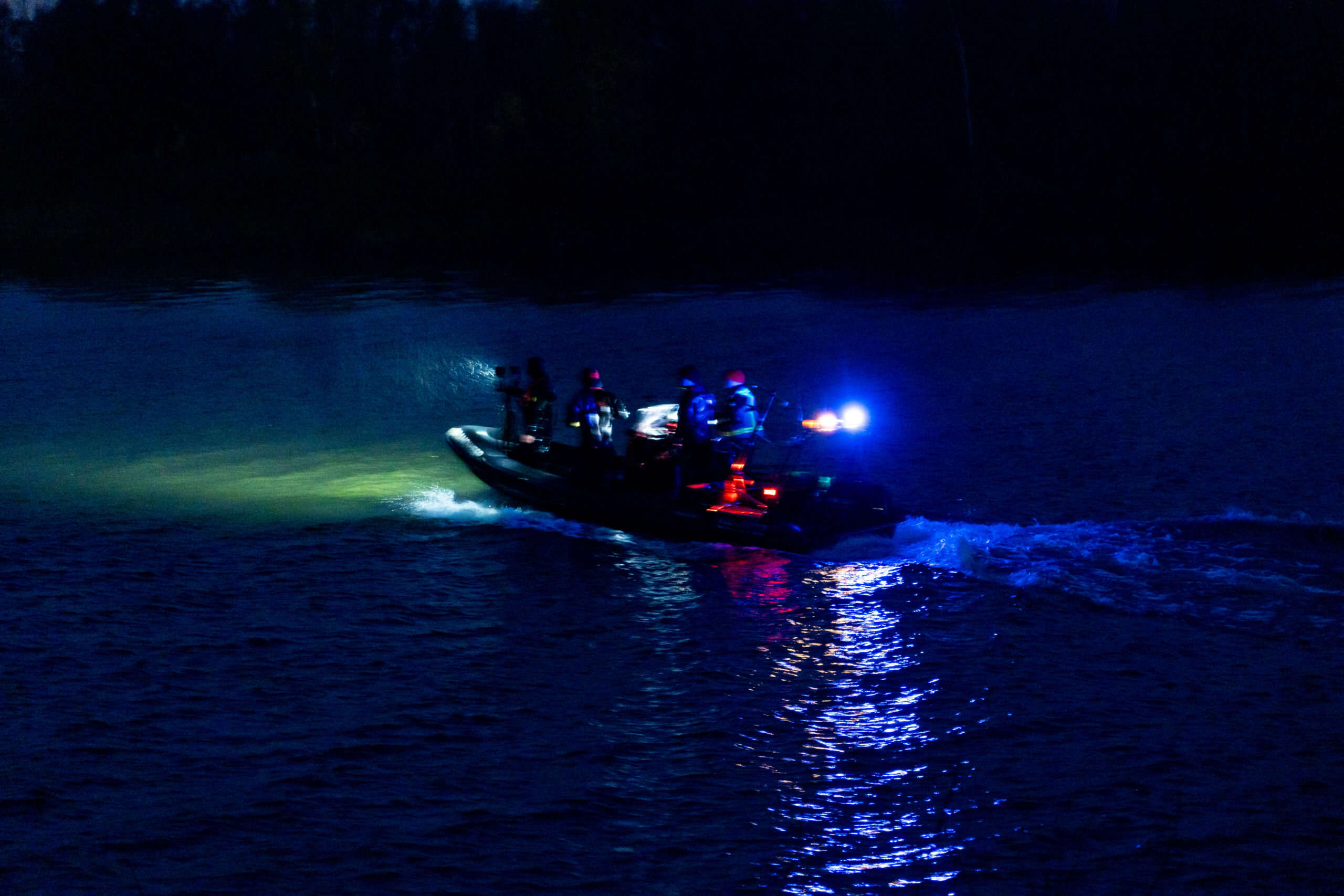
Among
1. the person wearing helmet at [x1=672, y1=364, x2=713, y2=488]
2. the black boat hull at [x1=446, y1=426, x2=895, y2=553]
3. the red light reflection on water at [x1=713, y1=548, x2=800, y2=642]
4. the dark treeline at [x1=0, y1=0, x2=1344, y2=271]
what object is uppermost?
the dark treeline at [x1=0, y1=0, x2=1344, y2=271]

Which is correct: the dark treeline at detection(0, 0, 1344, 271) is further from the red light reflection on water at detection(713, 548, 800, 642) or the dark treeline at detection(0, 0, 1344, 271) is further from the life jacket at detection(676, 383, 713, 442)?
the red light reflection on water at detection(713, 548, 800, 642)

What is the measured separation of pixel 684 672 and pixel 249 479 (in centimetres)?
1204

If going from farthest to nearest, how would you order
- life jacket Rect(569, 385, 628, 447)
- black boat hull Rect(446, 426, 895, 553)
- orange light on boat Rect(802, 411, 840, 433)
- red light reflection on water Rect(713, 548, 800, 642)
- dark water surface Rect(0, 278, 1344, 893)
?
life jacket Rect(569, 385, 628, 447) < black boat hull Rect(446, 426, 895, 553) < orange light on boat Rect(802, 411, 840, 433) < red light reflection on water Rect(713, 548, 800, 642) < dark water surface Rect(0, 278, 1344, 893)

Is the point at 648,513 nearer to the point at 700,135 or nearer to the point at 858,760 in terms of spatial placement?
the point at 858,760

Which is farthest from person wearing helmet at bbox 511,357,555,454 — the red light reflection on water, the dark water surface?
the red light reflection on water

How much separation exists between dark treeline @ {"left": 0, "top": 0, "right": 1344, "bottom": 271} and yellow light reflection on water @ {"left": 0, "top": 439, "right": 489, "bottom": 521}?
33.8m

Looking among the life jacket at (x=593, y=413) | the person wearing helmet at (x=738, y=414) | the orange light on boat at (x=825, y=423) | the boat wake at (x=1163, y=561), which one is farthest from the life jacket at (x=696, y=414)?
the boat wake at (x=1163, y=561)

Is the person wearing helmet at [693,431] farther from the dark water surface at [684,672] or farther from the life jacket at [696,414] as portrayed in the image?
the dark water surface at [684,672]

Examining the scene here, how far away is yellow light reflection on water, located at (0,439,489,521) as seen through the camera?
21.2 metres

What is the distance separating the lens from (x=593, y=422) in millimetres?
19172

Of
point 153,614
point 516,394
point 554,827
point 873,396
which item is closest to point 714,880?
point 554,827

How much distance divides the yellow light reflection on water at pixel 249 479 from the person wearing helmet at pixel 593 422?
3.17 m

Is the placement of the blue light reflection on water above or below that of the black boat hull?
below

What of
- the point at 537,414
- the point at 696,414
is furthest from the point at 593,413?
the point at 537,414
